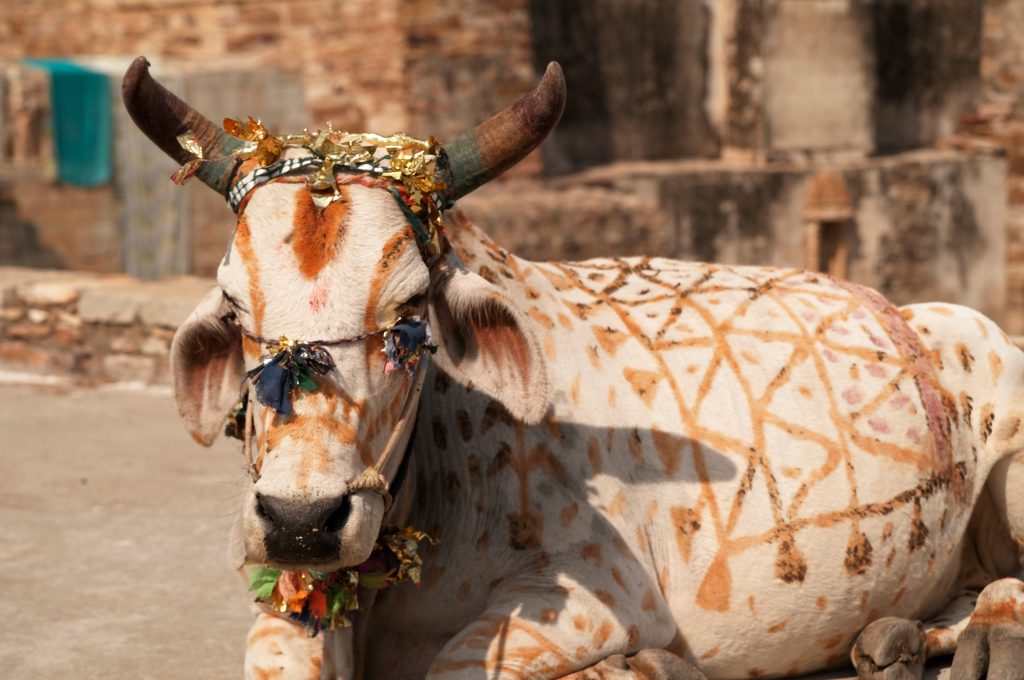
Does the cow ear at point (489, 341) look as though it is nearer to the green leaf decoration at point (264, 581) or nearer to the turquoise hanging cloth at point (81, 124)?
the green leaf decoration at point (264, 581)

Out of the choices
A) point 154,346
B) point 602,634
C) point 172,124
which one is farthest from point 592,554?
point 154,346

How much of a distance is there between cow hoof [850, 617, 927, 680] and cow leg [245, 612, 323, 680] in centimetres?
141

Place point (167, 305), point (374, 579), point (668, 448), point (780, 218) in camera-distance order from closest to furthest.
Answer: point (374, 579)
point (668, 448)
point (167, 305)
point (780, 218)

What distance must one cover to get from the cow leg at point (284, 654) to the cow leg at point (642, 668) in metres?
0.58

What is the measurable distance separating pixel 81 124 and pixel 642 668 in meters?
14.4

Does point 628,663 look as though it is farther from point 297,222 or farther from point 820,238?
point 820,238

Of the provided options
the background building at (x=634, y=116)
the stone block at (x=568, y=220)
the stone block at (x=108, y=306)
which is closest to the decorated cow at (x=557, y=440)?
the stone block at (x=108, y=306)

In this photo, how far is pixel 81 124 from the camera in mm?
16812

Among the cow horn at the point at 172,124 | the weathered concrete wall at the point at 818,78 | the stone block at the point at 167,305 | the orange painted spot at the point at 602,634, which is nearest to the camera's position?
the cow horn at the point at 172,124

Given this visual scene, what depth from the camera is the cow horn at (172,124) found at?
3.48m

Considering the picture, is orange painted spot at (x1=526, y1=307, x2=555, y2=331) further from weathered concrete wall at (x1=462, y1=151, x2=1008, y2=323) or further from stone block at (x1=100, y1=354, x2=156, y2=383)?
weathered concrete wall at (x1=462, y1=151, x2=1008, y2=323)

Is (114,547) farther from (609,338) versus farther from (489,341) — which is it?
(489,341)

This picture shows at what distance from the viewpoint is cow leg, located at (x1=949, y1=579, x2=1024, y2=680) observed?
3.98 meters

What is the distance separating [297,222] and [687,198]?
1501 cm
